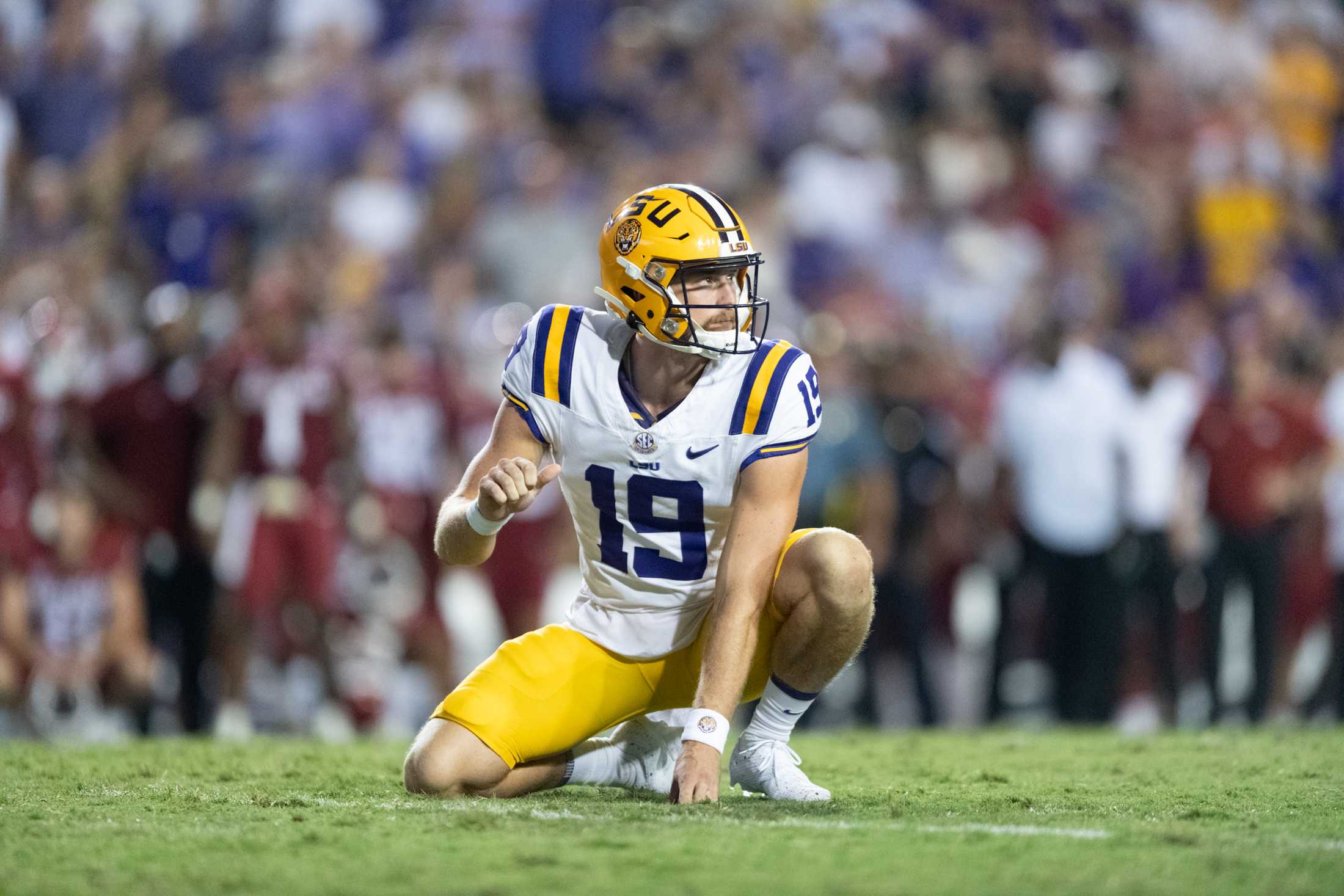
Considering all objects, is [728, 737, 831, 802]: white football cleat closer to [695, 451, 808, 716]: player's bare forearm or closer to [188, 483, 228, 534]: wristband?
[695, 451, 808, 716]: player's bare forearm

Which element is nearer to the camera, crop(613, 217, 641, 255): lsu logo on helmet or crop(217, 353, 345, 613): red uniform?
crop(613, 217, 641, 255): lsu logo on helmet

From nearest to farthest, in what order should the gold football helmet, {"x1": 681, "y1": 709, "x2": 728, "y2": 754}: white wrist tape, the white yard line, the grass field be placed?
the grass field, the white yard line, {"x1": 681, "y1": 709, "x2": 728, "y2": 754}: white wrist tape, the gold football helmet

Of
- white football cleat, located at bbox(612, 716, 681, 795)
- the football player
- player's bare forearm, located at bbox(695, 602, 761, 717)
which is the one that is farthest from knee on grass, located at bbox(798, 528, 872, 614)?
white football cleat, located at bbox(612, 716, 681, 795)

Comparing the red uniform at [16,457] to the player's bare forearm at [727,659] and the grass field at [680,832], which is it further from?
the player's bare forearm at [727,659]

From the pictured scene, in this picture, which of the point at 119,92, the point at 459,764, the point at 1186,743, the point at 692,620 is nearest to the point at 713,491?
the point at 692,620

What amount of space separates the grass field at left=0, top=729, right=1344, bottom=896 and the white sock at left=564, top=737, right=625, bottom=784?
49mm

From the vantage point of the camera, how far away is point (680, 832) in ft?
11.3

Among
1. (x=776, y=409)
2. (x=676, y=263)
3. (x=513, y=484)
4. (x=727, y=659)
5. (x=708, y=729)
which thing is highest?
(x=676, y=263)

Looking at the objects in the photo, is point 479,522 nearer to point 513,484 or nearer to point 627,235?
point 513,484

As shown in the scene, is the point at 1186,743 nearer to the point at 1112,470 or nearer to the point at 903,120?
the point at 1112,470

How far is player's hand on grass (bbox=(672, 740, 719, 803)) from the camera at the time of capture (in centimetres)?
387

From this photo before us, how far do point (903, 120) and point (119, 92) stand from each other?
5.42m

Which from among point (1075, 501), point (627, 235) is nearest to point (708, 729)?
point (627, 235)

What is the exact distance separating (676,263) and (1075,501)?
14.7 feet
